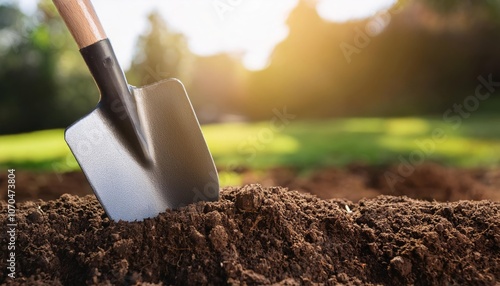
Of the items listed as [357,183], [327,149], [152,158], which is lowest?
[327,149]

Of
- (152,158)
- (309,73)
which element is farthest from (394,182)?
(309,73)

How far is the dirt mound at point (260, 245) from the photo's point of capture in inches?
79.5

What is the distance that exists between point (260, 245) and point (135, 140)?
0.95 meters

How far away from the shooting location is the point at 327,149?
22.9 ft

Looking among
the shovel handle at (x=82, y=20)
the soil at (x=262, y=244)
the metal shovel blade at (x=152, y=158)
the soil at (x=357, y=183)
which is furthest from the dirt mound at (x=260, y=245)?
the soil at (x=357, y=183)

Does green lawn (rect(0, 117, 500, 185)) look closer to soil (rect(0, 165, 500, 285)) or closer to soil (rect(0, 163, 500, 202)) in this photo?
soil (rect(0, 163, 500, 202))

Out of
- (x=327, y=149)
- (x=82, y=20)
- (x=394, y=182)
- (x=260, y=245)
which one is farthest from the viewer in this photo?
(x=327, y=149)

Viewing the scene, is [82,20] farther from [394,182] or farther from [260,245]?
[394,182]

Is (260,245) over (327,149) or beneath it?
over

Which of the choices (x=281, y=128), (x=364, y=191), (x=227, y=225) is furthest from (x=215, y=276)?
(x=281, y=128)

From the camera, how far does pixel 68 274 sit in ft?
6.77

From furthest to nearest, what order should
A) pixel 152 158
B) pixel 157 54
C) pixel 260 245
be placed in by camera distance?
1. pixel 157 54
2. pixel 152 158
3. pixel 260 245

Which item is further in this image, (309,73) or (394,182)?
(309,73)

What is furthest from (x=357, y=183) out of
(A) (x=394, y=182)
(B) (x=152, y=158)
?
(B) (x=152, y=158)
